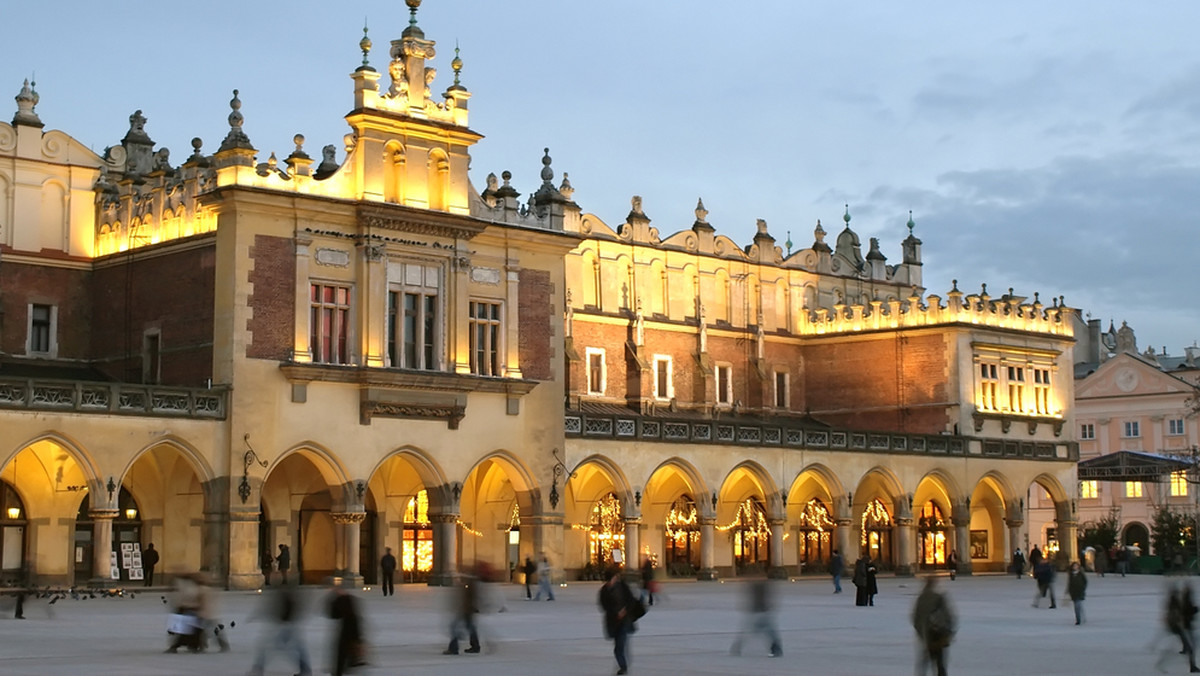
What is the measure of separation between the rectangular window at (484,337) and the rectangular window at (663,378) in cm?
1644

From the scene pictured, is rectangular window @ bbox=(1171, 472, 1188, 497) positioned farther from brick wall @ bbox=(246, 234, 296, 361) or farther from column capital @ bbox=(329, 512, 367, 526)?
brick wall @ bbox=(246, 234, 296, 361)

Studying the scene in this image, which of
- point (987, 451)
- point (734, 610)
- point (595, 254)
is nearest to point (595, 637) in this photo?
point (734, 610)

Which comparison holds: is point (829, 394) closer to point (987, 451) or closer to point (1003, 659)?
point (987, 451)

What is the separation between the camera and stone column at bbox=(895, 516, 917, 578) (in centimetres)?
7219

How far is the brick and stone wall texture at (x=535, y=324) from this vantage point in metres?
60.2

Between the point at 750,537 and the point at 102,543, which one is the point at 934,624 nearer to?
the point at 102,543

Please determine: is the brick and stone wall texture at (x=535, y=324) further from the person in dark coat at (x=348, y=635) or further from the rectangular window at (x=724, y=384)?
the person in dark coat at (x=348, y=635)

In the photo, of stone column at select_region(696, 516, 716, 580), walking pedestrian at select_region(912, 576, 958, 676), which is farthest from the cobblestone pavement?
stone column at select_region(696, 516, 716, 580)

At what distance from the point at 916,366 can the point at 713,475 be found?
15.9 meters

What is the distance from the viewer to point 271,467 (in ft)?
174

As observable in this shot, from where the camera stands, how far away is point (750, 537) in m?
73.0

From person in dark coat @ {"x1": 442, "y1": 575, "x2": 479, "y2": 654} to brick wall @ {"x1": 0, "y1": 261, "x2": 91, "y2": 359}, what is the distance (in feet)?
109

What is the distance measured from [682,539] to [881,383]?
13378 mm

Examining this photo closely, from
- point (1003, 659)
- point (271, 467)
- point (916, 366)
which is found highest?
point (916, 366)
